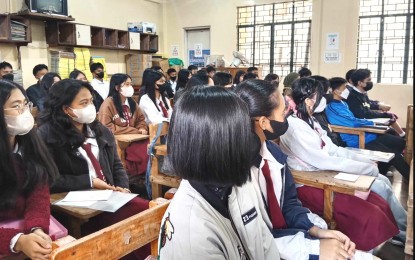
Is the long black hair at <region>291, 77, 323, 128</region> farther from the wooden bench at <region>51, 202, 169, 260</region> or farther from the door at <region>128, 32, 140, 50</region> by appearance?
the door at <region>128, 32, 140, 50</region>

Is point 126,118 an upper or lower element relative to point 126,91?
lower

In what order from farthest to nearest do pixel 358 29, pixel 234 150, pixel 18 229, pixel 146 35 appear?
pixel 146 35, pixel 358 29, pixel 18 229, pixel 234 150

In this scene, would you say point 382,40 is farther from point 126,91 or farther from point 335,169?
point 335,169

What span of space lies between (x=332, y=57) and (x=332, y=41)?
295 millimetres

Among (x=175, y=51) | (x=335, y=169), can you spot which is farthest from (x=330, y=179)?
(x=175, y=51)

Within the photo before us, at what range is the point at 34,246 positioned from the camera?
119 centimetres

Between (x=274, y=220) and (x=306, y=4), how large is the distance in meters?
6.27

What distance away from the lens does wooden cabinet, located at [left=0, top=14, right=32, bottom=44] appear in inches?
197

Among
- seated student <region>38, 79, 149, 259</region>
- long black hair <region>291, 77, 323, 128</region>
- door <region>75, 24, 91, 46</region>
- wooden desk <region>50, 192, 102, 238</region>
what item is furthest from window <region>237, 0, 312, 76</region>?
wooden desk <region>50, 192, 102, 238</region>

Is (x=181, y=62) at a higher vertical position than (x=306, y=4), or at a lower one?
lower

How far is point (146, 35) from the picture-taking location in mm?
7480

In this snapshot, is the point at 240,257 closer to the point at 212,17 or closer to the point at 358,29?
the point at 358,29

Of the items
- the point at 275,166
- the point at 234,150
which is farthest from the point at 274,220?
the point at 234,150

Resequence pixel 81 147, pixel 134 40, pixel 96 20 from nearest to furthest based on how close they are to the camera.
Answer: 1. pixel 81 147
2. pixel 96 20
3. pixel 134 40
